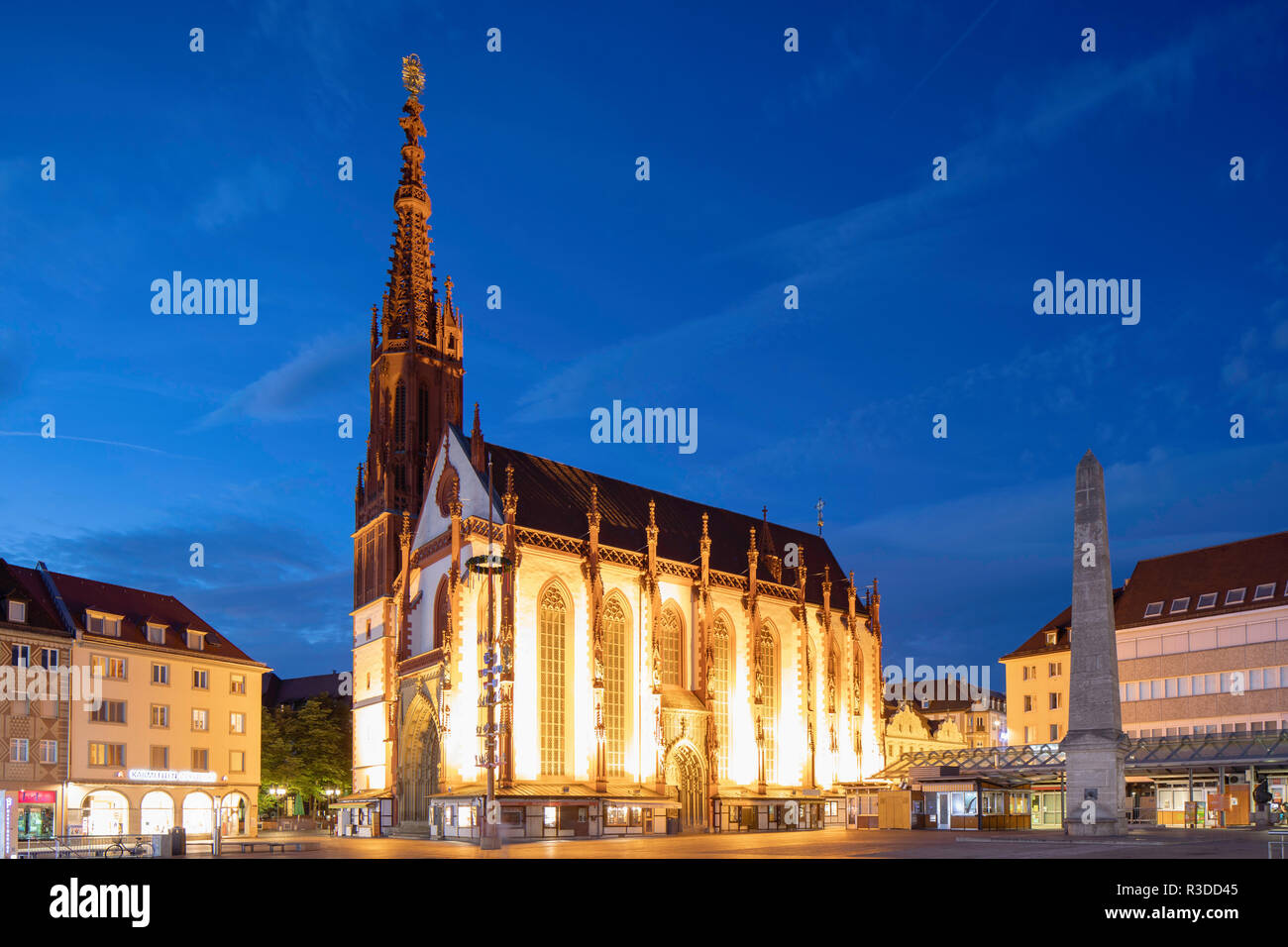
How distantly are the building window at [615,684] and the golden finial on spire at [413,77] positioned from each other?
50.4m

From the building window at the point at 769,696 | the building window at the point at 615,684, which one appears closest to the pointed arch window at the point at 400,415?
the building window at the point at 615,684

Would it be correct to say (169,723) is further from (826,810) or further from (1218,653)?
(1218,653)

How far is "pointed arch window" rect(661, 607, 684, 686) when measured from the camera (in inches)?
2911

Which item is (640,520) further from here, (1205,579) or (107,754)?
(1205,579)

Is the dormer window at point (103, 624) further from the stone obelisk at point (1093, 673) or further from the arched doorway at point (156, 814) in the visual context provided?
the stone obelisk at point (1093, 673)

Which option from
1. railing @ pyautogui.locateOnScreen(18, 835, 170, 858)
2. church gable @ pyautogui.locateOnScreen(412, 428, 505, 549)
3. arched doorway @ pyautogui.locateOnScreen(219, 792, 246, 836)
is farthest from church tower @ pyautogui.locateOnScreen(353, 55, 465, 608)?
railing @ pyautogui.locateOnScreen(18, 835, 170, 858)

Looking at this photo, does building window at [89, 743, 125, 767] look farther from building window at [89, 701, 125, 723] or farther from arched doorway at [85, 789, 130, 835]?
arched doorway at [85, 789, 130, 835]

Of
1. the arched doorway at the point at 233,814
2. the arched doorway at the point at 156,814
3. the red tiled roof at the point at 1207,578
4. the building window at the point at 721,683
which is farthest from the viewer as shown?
the red tiled roof at the point at 1207,578

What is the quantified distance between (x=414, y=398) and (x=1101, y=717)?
58574 millimetres

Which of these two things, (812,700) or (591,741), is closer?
(591,741)

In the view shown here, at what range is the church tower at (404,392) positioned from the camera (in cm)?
8650

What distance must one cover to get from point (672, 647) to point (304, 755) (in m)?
43.1

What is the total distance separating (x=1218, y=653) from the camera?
7750 cm
